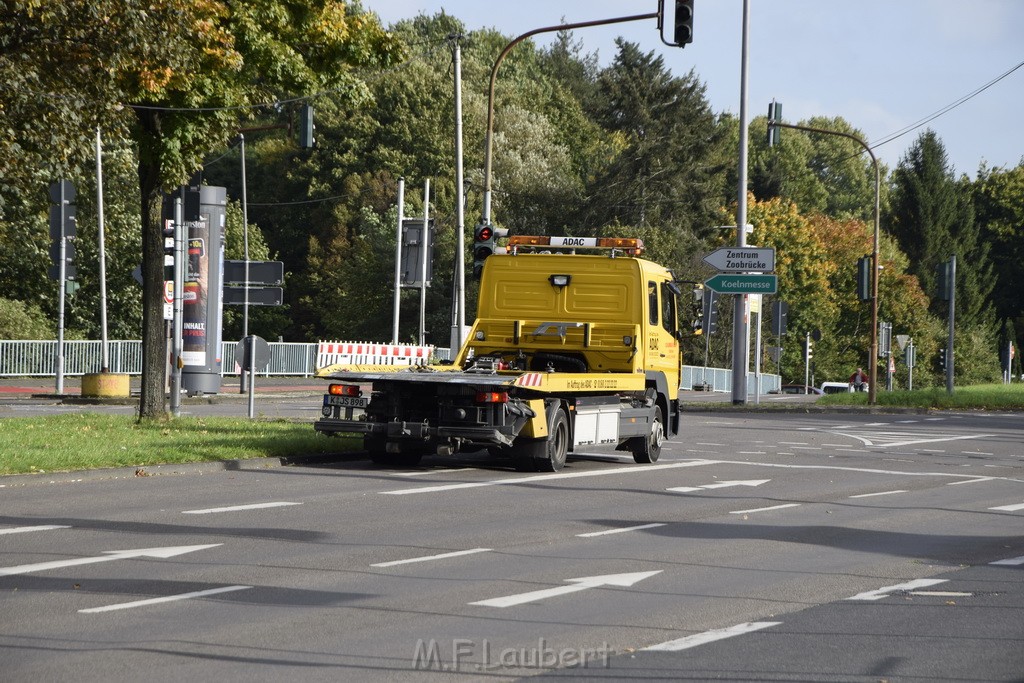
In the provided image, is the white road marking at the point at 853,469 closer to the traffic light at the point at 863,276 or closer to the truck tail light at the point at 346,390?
the truck tail light at the point at 346,390

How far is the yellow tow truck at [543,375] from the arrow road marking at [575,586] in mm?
7119

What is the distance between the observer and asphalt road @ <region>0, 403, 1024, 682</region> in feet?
22.3

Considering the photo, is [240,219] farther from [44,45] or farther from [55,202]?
[44,45]

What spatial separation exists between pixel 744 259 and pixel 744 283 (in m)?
0.57

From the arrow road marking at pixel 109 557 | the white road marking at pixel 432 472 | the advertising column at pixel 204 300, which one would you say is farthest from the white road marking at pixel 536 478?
the advertising column at pixel 204 300

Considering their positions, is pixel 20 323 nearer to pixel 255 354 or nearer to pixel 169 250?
pixel 169 250

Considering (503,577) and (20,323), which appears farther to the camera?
(20,323)

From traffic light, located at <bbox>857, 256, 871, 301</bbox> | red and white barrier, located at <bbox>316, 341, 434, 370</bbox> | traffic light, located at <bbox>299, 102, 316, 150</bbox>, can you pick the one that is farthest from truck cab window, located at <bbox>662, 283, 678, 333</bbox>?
traffic light, located at <bbox>857, 256, 871, 301</bbox>

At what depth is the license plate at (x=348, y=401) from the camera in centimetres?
1759

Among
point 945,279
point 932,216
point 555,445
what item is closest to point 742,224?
point 945,279

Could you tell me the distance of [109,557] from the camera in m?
9.70

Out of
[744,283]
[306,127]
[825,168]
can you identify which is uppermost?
[825,168]

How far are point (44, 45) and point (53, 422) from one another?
647 cm

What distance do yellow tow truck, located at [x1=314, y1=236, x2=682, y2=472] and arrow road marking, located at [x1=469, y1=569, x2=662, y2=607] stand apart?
7119mm
